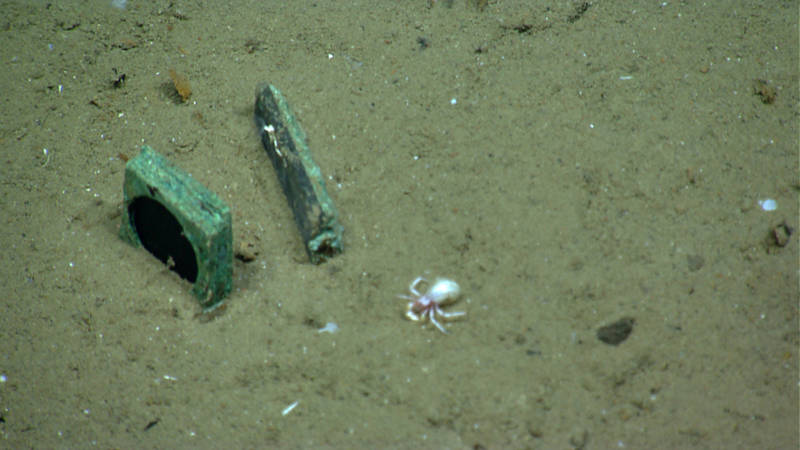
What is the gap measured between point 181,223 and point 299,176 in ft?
1.84

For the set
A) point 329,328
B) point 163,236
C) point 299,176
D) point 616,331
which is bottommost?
point 616,331

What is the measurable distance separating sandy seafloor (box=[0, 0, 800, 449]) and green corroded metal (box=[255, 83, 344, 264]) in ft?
0.31

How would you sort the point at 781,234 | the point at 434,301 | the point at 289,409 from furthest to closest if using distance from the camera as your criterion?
1. the point at 781,234
2. the point at 434,301
3. the point at 289,409

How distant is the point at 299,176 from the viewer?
9.91 ft

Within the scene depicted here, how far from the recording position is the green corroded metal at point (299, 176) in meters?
2.92

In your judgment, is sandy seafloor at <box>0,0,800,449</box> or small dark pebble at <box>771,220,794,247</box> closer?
sandy seafloor at <box>0,0,800,449</box>

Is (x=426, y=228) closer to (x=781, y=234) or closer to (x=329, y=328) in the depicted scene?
(x=329, y=328)

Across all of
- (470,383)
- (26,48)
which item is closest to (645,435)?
(470,383)

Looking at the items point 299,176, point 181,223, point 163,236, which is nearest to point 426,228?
point 299,176

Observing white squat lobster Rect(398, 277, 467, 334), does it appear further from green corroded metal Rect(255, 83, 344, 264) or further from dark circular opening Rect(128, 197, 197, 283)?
dark circular opening Rect(128, 197, 197, 283)

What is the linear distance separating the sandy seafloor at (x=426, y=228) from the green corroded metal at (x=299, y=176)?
0.09 meters

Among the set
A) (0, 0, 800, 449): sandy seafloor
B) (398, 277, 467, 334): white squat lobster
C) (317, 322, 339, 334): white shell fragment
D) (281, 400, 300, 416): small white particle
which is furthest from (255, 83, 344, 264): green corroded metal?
(281, 400, 300, 416): small white particle

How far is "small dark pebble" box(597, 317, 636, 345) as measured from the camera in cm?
268

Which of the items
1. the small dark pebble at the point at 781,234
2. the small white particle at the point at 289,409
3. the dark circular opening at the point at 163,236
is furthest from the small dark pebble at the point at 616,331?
the dark circular opening at the point at 163,236
